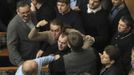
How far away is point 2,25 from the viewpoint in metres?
6.95

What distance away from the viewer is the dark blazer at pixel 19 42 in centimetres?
581

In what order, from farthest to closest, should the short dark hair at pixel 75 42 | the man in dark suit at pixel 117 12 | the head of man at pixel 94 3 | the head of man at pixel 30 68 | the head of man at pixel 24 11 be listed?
1. the man in dark suit at pixel 117 12
2. the head of man at pixel 94 3
3. the head of man at pixel 24 11
4. the short dark hair at pixel 75 42
5. the head of man at pixel 30 68

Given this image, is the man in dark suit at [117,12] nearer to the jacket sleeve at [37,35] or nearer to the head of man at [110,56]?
the jacket sleeve at [37,35]

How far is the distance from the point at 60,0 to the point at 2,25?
138 cm

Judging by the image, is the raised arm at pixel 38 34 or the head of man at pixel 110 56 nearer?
the head of man at pixel 110 56

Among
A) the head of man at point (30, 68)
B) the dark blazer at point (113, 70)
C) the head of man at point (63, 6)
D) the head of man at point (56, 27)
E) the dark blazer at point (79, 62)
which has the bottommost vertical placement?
the dark blazer at point (113, 70)

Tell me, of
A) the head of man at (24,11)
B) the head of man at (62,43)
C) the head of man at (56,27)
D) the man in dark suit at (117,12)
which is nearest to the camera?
the head of man at (62,43)

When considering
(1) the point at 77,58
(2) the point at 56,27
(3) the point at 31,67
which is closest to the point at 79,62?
(1) the point at 77,58

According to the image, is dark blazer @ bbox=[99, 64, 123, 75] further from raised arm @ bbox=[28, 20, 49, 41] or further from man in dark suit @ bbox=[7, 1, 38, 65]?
man in dark suit @ bbox=[7, 1, 38, 65]

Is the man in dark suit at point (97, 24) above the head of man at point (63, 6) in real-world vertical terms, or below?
below

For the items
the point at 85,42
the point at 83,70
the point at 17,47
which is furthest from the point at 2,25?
the point at 83,70

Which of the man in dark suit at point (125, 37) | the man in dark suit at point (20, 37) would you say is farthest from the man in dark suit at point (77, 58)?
the man in dark suit at point (20, 37)

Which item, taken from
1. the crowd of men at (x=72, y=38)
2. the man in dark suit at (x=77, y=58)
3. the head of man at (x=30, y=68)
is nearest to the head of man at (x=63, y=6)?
the crowd of men at (x=72, y=38)

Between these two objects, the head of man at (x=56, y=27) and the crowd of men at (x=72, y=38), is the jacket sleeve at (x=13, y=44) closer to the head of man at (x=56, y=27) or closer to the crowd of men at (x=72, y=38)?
the crowd of men at (x=72, y=38)
